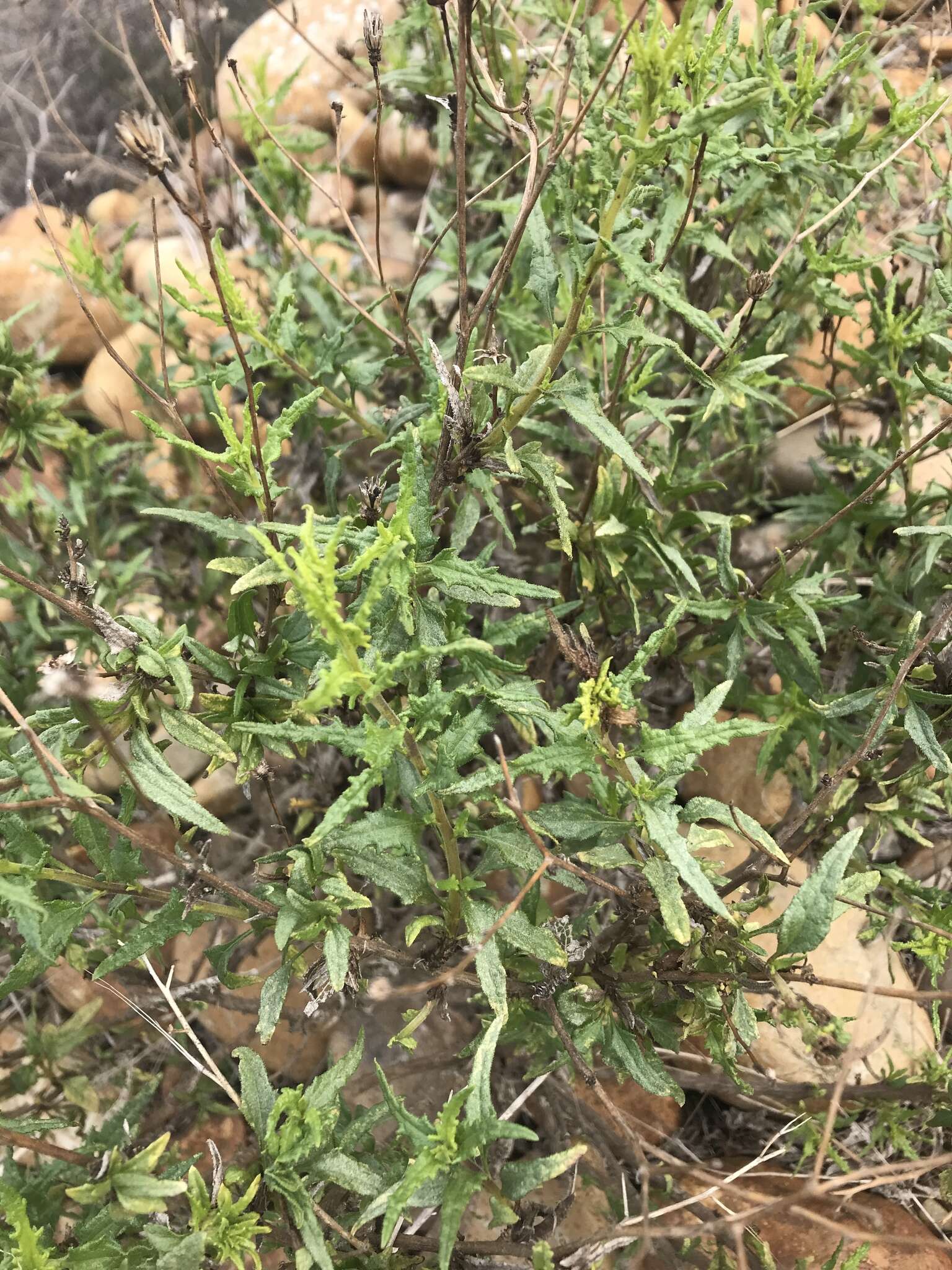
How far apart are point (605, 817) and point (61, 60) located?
3951 millimetres

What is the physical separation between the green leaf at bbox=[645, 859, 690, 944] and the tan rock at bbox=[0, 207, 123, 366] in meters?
2.64

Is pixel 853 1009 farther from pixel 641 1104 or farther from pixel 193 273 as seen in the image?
pixel 193 273

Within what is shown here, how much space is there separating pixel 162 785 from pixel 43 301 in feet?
8.11

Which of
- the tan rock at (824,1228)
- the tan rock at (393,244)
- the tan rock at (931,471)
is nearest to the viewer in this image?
the tan rock at (824,1228)

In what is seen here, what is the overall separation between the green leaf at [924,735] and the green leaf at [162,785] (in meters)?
1.02

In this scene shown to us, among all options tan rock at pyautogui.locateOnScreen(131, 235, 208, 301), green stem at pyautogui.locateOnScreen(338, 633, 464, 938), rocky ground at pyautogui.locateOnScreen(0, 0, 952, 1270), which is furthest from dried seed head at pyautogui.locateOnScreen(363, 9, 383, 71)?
tan rock at pyautogui.locateOnScreen(131, 235, 208, 301)

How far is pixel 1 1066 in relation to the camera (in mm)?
1970

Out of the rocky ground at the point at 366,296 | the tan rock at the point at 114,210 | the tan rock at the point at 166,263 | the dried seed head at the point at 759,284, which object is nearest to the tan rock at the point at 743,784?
the rocky ground at the point at 366,296

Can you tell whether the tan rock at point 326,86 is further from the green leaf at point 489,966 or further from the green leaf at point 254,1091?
the green leaf at point 254,1091

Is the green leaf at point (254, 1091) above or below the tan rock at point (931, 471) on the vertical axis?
below

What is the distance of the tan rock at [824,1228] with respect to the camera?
1667mm

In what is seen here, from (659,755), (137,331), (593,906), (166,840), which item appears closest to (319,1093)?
(593,906)

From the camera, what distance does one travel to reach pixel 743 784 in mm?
2154

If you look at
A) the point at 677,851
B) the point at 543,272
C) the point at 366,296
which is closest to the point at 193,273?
the point at 366,296
